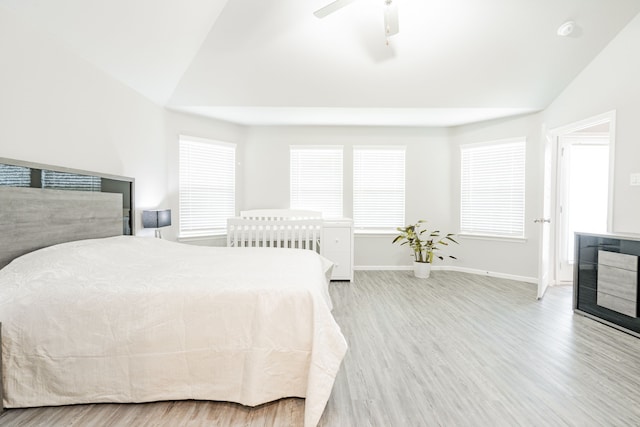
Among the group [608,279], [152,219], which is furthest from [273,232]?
[608,279]

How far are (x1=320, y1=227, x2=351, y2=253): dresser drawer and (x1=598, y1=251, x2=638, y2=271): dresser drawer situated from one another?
2554mm

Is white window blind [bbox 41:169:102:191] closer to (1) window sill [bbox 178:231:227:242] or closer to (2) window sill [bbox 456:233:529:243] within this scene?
(1) window sill [bbox 178:231:227:242]

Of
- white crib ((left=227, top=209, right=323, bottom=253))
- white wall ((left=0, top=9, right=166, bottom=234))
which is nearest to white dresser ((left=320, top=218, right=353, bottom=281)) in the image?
white crib ((left=227, top=209, right=323, bottom=253))

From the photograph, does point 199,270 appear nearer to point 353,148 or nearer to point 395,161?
point 353,148

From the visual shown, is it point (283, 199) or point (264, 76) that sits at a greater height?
point (264, 76)

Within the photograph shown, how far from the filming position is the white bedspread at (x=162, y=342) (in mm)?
1390

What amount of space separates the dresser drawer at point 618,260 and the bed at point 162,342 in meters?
2.62

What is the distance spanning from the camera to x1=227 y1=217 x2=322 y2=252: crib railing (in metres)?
3.77

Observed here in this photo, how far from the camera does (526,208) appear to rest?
13.0 ft

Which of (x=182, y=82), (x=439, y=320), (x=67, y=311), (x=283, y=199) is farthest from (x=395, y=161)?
(x=67, y=311)

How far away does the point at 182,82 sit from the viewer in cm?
332

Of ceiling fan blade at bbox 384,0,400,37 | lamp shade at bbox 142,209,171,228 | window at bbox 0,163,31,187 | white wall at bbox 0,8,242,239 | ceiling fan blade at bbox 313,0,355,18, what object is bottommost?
lamp shade at bbox 142,209,171,228

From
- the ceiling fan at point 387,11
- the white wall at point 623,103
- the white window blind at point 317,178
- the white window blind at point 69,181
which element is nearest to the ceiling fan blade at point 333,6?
the ceiling fan at point 387,11

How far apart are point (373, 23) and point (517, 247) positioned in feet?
11.4
